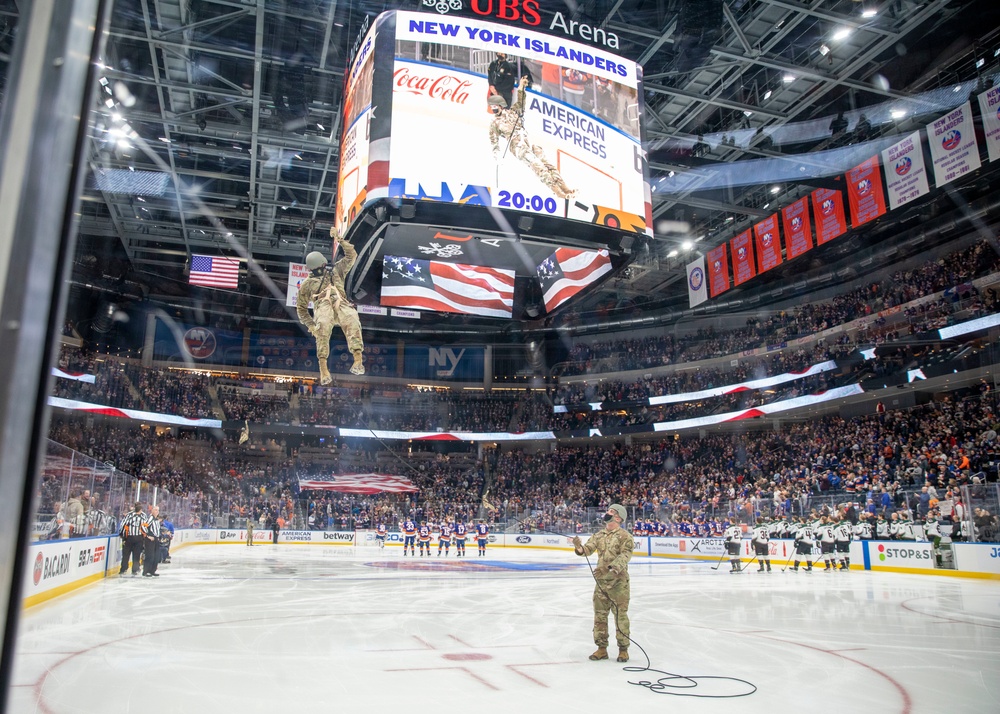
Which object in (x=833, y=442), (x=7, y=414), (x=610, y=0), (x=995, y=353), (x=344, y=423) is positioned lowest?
(x=7, y=414)

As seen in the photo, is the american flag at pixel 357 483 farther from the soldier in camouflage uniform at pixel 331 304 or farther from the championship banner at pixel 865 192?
the soldier in camouflage uniform at pixel 331 304

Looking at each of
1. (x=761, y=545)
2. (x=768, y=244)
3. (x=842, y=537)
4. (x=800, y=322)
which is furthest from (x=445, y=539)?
(x=800, y=322)

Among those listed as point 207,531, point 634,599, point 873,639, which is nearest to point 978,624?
point 873,639

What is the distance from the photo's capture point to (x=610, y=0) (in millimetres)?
15117

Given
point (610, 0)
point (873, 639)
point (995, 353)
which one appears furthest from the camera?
point (610, 0)

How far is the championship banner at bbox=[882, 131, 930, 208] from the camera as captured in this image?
55.6ft

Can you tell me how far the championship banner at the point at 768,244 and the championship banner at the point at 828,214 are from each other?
161 cm

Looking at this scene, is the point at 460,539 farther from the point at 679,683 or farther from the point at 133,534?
the point at 679,683

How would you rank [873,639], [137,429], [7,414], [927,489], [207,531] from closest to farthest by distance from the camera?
[7,414] < [873,639] < [927,489] < [207,531] < [137,429]

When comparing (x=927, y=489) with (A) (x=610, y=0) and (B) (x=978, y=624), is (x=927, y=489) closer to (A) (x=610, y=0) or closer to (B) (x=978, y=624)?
(B) (x=978, y=624)

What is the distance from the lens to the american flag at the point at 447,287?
1407 cm

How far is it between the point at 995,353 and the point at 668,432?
36.2 meters

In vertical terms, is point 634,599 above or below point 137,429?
below

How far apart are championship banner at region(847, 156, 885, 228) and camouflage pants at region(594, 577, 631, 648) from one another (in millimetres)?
15218
